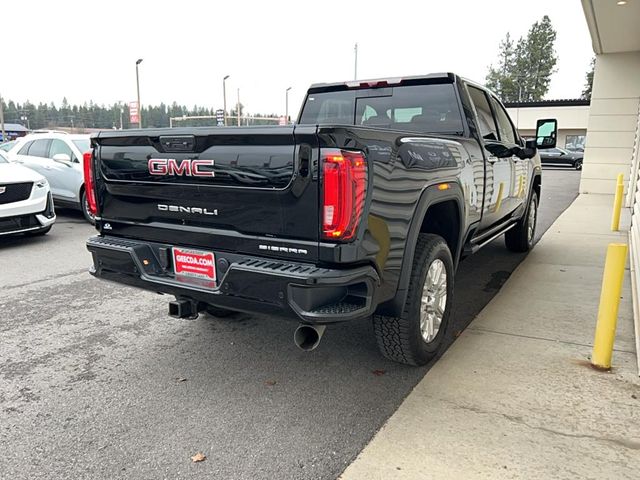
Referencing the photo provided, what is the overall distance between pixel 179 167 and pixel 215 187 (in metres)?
0.28

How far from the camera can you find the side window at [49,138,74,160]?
31.0 ft

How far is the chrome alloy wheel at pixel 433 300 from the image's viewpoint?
11.0 ft

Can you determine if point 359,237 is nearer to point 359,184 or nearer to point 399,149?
point 359,184

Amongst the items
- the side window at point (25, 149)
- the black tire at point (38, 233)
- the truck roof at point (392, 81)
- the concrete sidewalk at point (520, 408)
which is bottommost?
the black tire at point (38, 233)

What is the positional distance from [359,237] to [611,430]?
1.72 m

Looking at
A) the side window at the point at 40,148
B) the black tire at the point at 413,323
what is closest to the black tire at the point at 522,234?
the black tire at the point at 413,323

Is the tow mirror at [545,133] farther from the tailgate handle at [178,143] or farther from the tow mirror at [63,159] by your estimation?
the tow mirror at [63,159]

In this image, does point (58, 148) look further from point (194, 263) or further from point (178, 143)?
point (194, 263)

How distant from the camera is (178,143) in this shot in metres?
2.97

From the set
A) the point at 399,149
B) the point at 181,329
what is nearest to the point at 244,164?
the point at 399,149

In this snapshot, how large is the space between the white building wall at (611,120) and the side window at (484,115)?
11999 mm

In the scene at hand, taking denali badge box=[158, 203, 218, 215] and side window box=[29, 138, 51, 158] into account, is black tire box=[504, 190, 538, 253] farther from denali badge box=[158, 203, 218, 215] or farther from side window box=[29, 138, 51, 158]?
side window box=[29, 138, 51, 158]

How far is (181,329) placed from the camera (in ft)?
13.9

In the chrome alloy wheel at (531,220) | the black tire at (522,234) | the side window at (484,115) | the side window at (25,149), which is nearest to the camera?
the side window at (484,115)
